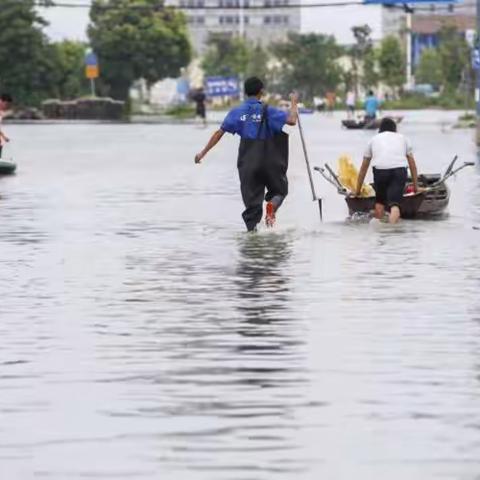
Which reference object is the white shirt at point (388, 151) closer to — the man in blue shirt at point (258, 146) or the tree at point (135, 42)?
the man in blue shirt at point (258, 146)

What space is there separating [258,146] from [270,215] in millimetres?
810

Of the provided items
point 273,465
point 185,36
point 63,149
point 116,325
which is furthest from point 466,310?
point 185,36

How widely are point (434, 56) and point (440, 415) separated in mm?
170293

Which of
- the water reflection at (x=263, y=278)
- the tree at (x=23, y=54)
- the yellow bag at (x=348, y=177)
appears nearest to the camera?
the water reflection at (x=263, y=278)

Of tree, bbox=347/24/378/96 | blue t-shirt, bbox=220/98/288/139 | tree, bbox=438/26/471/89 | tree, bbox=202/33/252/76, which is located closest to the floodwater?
blue t-shirt, bbox=220/98/288/139

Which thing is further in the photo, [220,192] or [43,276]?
[220,192]

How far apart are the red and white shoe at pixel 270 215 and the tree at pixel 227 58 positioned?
160164mm

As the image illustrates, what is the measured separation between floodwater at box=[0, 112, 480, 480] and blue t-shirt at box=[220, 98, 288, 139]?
1.10 metres

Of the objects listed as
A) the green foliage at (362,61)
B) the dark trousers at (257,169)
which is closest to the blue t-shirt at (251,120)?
the dark trousers at (257,169)

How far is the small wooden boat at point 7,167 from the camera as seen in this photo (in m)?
38.2

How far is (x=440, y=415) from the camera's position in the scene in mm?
→ 9797

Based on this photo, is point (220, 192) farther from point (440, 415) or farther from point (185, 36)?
point (185, 36)

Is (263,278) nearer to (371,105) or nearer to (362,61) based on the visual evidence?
(371,105)

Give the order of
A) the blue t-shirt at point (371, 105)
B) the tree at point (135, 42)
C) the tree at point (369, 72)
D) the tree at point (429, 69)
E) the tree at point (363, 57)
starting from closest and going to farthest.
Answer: the blue t-shirt at point (371, 105) < the tree at point (135, 42) < the tree at point (369, 72) < the tree at point (363, 57) < the tree at point (429, 69)
